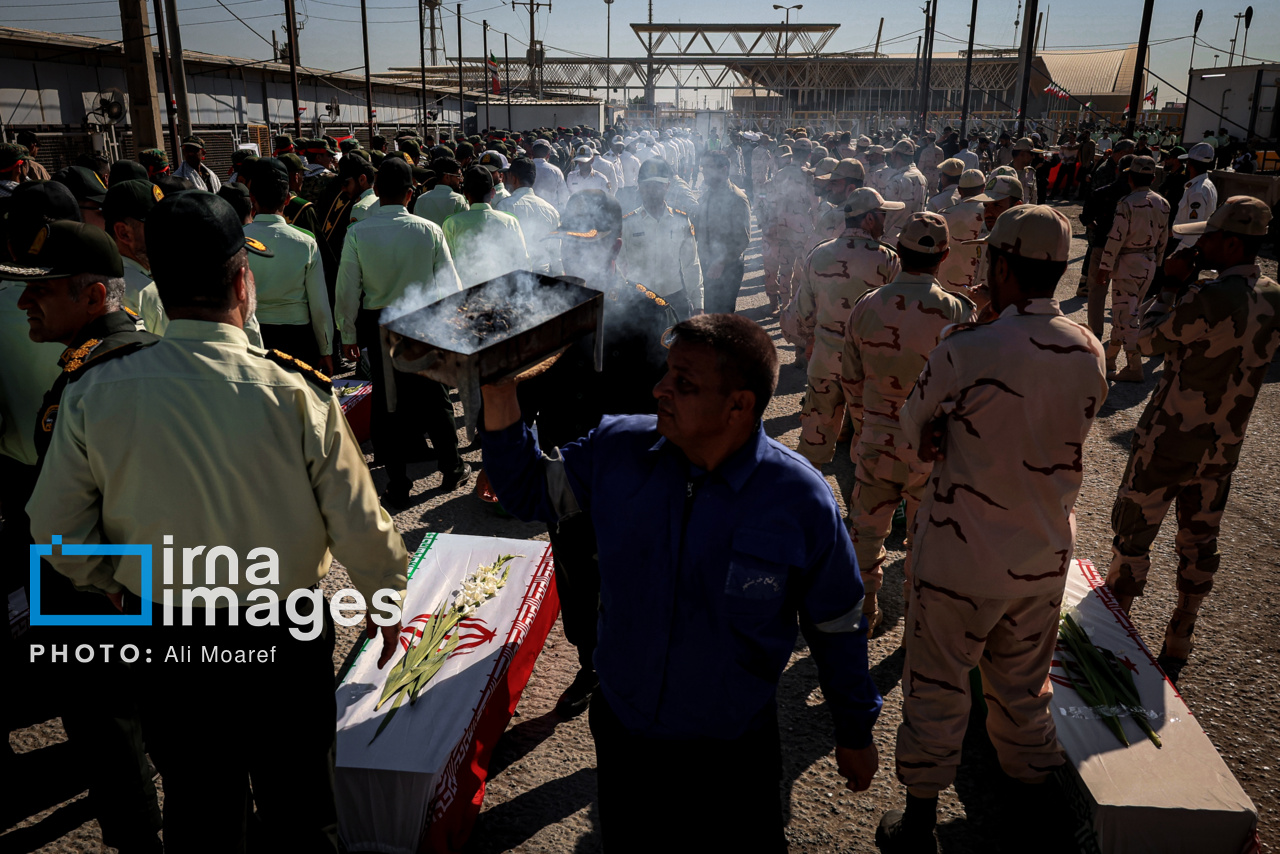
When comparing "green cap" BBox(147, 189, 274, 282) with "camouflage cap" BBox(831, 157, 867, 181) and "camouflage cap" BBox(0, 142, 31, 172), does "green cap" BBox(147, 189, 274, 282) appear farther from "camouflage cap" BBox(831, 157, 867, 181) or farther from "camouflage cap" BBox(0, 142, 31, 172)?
"camouflage cap" BBox(0, 142, 31, 172)

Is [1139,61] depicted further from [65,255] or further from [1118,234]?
[65,255]

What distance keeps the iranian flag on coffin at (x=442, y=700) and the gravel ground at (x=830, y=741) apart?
0.19 m

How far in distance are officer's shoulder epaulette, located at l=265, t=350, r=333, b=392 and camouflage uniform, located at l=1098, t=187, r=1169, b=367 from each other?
796 cm

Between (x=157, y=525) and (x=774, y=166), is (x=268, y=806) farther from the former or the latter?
(x=774, y=166)

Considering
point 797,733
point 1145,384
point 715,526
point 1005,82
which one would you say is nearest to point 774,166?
point 1145,384

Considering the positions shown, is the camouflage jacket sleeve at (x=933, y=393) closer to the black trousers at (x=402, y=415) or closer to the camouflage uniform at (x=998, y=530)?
the camouflage uniform at (x=998, y=530)

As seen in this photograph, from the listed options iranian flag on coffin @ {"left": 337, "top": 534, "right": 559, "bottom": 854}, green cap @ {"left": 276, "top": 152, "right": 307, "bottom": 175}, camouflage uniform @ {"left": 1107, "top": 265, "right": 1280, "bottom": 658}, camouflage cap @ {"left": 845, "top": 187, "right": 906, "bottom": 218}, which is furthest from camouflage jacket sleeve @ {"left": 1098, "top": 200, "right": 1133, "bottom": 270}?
green cap @ {"left": 276, "top": 152, "right": 307, "bottom": 175}

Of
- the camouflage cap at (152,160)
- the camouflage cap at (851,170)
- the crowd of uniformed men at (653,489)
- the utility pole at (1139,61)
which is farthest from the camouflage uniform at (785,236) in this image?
the utility pole at (1139,61)

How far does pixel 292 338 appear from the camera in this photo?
6117mm

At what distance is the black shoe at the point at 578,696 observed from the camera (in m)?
3.78

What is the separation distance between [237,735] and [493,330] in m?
1.40

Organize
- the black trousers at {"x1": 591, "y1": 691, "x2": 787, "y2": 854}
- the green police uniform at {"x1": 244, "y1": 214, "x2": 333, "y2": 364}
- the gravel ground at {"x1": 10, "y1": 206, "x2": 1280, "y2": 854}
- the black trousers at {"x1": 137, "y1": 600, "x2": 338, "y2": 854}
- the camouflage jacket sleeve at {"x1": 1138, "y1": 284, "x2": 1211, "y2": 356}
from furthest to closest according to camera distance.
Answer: the green police uniform at {"x1": 244, "y1": 214, "x2": 333, "y2": 364}
the camouflage jacket sleeve at {"x1": 1138, "y1": 284, "x2": 1211, "y2": 356}
the gravel ground at {"x1": 10, "y1": 206, "x2": 1280, "y2": 854}
the black trousers at {"x1": 137, "y1": 600, "x2": 338, "y2": 854}
the black trousers at {"x1": 591, "y1": 691, "x2": 787, "y2": 854}

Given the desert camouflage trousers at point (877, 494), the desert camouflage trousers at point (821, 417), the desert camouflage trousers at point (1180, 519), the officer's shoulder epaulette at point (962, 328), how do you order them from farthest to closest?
the desert camouflage trousers at point (821, 417) → the desert camouflage trousers at point (877, 494) → the desert camouflage trousers at point (1180, 519) → the officer's shoulder epaulette at point (962, 328)

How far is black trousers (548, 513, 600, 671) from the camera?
11.7 feet
